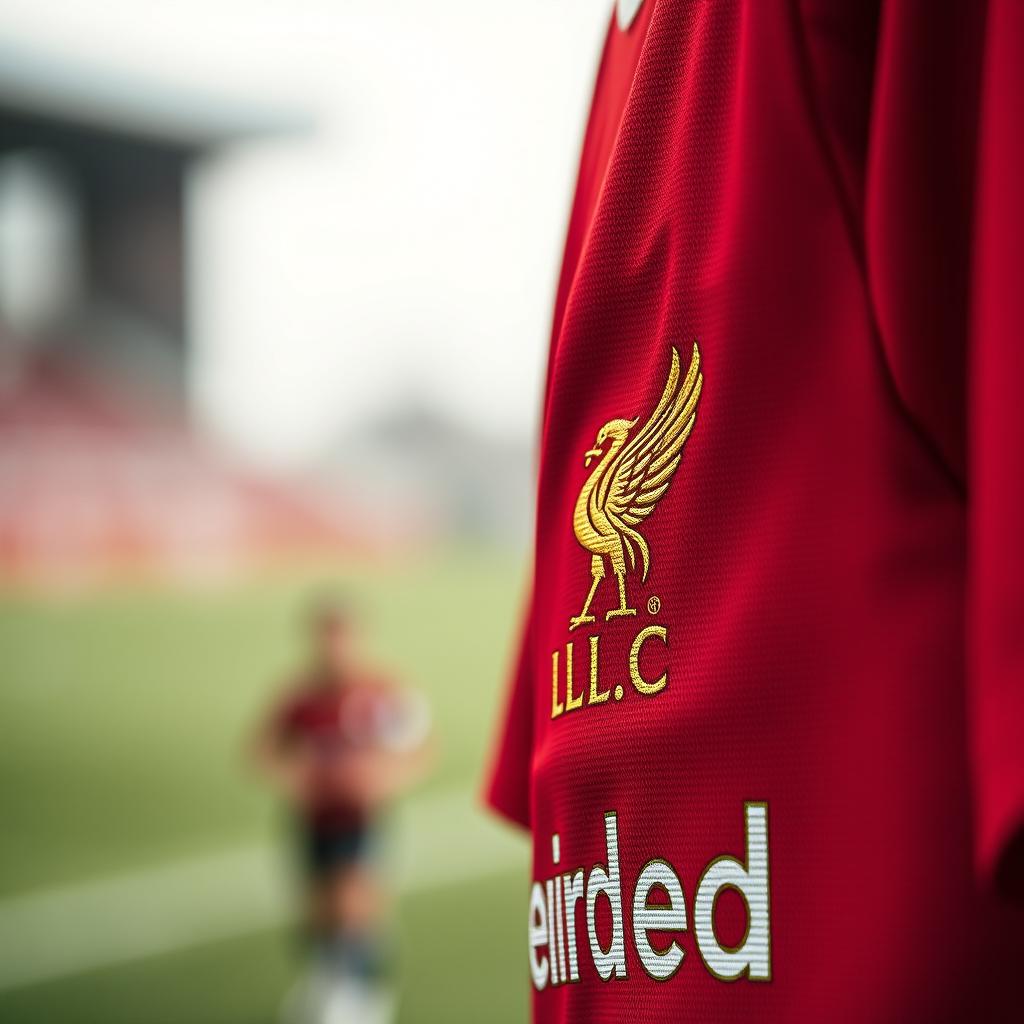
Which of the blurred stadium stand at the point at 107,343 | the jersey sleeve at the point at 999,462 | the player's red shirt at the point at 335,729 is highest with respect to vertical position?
the blurred stadium stand at the point at 107,343

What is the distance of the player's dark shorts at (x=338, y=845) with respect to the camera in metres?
4.60

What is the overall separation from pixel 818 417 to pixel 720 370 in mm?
42

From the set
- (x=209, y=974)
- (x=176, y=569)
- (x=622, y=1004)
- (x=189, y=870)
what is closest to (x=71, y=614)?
(x=176, y=569)

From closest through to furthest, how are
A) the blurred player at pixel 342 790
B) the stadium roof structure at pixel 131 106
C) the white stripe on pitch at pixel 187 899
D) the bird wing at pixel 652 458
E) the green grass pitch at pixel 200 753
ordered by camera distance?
the bird wing at pixel 652 458
the blurred player at pixel 342 790
the green grass pitch at pixel 200 753
the white stripe on pitch at pixel 187 899
the stadium roof structure at pixel 131 106

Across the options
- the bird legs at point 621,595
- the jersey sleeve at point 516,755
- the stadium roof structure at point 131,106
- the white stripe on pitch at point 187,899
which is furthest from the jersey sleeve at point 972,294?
the stadium roof structure at point 131,106

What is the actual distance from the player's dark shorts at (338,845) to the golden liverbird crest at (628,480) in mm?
4147

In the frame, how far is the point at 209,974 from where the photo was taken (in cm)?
559

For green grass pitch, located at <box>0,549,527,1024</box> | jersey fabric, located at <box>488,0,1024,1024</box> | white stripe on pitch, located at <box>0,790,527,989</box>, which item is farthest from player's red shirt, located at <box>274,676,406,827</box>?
jersey fabric, located at <box>488,0,1024,1024</box>

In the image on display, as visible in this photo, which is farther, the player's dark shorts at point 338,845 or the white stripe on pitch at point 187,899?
the white stripe on pitch at point 187,899

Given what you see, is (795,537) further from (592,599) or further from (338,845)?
(338,845)

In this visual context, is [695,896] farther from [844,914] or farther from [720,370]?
[720,370]

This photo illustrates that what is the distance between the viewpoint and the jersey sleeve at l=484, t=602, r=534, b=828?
2.43ft

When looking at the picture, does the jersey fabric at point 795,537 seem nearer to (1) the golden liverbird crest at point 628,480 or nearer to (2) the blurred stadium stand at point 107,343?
(1) the golden liverbird crest at point 628,480

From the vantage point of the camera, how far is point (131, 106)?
48.0 feet
